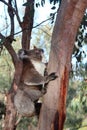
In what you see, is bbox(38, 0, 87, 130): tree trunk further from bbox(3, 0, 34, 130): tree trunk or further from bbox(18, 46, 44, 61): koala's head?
bbox(3, 0, 34, 130): tree trunk

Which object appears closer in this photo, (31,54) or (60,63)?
(60,63)

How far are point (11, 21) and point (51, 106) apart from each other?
3.17 metres

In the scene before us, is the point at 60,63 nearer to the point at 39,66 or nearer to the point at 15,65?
the point at 39,66

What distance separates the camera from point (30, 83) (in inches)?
118

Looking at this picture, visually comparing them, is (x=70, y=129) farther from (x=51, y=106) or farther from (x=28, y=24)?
(x=51, y=106)

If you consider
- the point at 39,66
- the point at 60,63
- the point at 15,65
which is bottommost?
the point at 15,65

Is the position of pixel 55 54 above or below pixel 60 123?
above

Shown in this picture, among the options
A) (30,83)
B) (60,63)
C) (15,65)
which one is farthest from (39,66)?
(15,65)

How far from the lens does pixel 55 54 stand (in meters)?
2.21

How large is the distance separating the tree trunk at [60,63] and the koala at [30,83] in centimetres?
41

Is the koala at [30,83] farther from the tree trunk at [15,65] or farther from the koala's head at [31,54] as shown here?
the tree trunk at [15,65]

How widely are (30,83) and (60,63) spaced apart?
0.85 meters

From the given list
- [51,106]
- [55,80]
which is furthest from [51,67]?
[51,106]

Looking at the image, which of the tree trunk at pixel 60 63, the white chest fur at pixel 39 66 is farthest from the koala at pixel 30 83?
the tree trunk at pixel 60 63
